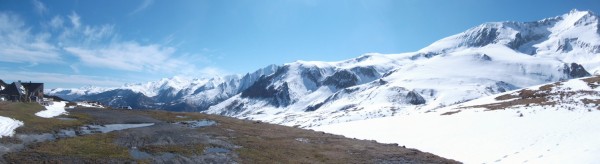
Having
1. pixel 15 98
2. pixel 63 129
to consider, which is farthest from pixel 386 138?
pixel 15 98

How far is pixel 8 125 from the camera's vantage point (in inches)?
1754

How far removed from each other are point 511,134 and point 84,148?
45.3 metres

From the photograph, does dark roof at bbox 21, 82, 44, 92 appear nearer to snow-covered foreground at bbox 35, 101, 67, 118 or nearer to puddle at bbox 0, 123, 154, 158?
snow-covered foreground at bbox 35, 101, 67, 118

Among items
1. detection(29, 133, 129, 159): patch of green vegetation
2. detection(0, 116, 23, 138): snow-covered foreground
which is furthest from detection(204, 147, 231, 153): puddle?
detection(0, 116, 23, 138): snow-covered foreground

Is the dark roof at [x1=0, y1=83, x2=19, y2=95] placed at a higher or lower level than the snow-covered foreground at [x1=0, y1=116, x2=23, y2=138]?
higher

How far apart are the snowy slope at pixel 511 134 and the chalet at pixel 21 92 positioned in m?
109

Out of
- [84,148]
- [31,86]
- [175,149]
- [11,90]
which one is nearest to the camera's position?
[84,148]

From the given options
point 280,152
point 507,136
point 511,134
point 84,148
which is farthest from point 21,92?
point 511,134

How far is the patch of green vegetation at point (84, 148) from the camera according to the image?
3447 centimetres

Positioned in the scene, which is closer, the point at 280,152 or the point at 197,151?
the point at 197,151

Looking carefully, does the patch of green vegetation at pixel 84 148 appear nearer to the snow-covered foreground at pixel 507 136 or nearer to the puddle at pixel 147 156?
the puddle at pixel 147 156

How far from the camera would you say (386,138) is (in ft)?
206

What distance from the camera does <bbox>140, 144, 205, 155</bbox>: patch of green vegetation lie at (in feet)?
130

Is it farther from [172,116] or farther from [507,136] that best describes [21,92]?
[507,136]
